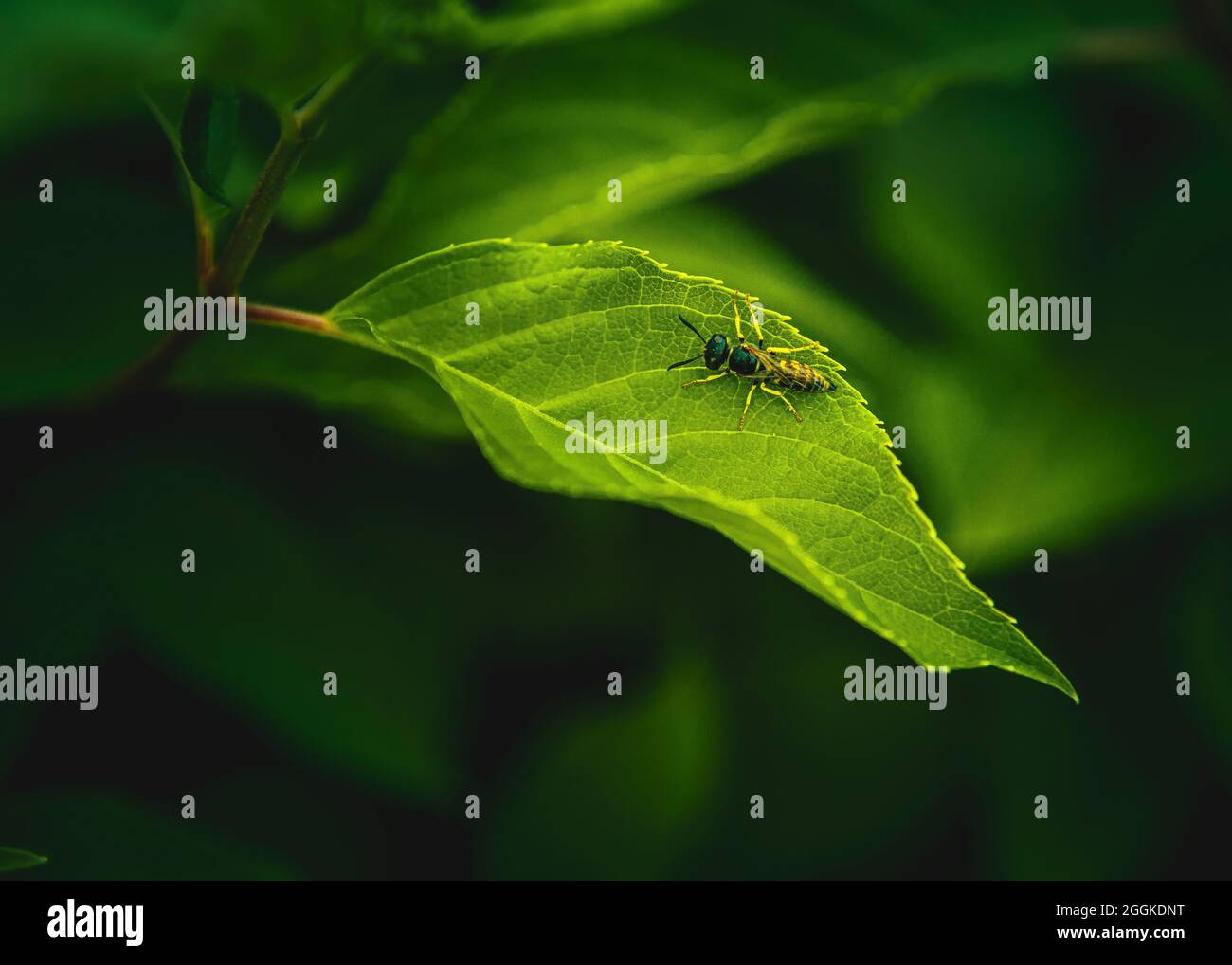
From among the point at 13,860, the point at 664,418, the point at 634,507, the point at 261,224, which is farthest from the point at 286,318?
the point at 634,507

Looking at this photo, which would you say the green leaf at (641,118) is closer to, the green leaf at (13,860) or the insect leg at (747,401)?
the insect leg at (747,401)

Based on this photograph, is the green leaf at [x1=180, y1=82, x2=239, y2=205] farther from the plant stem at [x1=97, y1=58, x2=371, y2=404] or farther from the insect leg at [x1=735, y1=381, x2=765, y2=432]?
the insect leg at [x1=735, y1=381, x2=765, y2=432]

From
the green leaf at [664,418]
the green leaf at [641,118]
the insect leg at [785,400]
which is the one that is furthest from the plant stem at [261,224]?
the insect leg at [785,400]

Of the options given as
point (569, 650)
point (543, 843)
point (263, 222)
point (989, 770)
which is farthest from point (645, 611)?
point (263, 222)

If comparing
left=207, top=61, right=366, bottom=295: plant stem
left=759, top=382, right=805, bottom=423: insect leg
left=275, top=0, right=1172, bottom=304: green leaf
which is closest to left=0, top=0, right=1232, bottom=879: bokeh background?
left=275, top=0, right=1172, bottom=304: green leaf

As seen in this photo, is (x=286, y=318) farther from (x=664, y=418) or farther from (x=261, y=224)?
(x=664, y=418)
